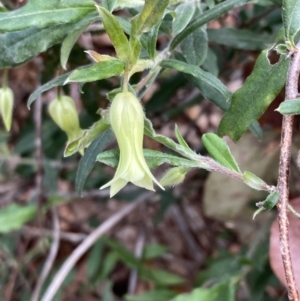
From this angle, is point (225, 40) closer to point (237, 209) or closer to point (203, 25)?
point (203, 25)

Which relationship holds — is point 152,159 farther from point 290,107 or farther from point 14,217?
point 14,217

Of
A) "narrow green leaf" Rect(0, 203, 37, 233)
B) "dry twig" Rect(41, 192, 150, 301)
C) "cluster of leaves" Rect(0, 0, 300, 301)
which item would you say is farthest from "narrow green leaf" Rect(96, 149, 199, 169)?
"narrow green leaf" Rect(0, 203, 37, 233)

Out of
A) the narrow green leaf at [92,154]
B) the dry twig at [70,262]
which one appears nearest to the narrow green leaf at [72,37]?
the narrow green leaf at [92,154]

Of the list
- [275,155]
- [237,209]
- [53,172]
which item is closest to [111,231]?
[53,172]

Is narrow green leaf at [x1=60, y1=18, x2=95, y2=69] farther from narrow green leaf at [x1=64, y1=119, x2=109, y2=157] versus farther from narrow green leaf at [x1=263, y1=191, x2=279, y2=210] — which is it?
narrow green leaf at [x1=263, y1=191, x2=279, y2=210]

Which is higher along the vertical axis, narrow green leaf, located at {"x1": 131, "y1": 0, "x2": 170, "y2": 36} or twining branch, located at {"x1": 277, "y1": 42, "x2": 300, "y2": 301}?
narrow green leaf, located at {"x1": 131, "y1": 0, "x2": 170, "y2": 36}

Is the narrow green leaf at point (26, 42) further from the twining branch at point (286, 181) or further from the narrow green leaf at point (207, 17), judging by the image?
the twining branch at point (286, 181)
